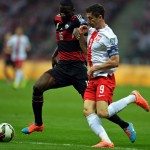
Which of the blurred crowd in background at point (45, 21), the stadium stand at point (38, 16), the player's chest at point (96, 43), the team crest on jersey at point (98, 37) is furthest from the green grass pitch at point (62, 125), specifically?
the stadium stand at point (38, 16)

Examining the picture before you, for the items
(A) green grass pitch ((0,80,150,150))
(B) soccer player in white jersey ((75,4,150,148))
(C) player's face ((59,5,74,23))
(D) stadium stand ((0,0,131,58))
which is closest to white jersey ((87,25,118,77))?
(B) soccer player in white jersey ((75,4,150,148))

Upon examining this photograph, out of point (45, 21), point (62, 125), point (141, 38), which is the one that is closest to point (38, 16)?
point (45, 21)

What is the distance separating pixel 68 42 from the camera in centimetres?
1234

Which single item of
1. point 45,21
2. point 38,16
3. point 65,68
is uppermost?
point 65,68

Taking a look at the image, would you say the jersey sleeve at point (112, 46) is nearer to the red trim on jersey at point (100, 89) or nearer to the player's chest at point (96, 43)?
the player's chest at point (96, 43)

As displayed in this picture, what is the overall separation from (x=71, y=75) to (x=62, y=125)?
2.49 m

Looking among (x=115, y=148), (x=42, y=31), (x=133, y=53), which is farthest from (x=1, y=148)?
(x=42, y=31)

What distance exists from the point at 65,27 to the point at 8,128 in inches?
92.9

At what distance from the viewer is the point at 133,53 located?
122 feet

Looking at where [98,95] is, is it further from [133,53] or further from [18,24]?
[18,24]

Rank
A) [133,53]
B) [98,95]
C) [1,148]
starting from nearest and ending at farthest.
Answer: [1,148], [98,95], [133,53]

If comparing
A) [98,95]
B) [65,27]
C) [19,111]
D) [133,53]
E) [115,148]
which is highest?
[65,27]

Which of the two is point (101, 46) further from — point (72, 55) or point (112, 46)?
point (72, 55)

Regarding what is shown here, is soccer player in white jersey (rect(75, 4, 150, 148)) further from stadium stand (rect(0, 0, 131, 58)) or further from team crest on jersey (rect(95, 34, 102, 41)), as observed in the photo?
stadium stand (rect(0, 0, 131, 58))
